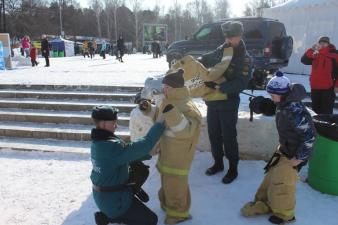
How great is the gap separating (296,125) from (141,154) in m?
1.30

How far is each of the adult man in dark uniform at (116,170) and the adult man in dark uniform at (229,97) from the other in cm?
110

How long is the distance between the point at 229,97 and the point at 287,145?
102 cm

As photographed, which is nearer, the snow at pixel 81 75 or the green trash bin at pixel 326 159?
the green trash bin at pixel 326 159

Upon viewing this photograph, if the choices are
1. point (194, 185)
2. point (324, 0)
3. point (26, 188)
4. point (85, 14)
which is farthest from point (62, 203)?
point (85, 14)

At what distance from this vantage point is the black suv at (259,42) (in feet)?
36.6

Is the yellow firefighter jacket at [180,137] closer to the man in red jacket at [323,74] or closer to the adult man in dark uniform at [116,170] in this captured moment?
the adult man in dark uniform at [116,170]

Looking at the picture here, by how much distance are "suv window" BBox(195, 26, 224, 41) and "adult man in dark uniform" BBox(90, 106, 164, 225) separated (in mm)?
9448

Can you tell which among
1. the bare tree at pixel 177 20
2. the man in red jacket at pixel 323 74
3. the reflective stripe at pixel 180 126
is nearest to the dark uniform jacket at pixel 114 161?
the reflective stripe at pixel 180 126

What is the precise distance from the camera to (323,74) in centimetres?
609

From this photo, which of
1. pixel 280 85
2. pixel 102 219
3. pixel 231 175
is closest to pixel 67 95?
pixel 231 175

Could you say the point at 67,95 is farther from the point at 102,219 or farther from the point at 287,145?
the point at 287,145

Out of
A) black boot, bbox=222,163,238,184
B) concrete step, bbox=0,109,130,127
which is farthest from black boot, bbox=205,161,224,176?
concrete step, bbox=0,109,130,127

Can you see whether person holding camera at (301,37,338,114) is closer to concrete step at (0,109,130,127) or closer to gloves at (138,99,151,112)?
concrete step at (0,109,130,127)

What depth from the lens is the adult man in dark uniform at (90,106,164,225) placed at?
10.3ft
